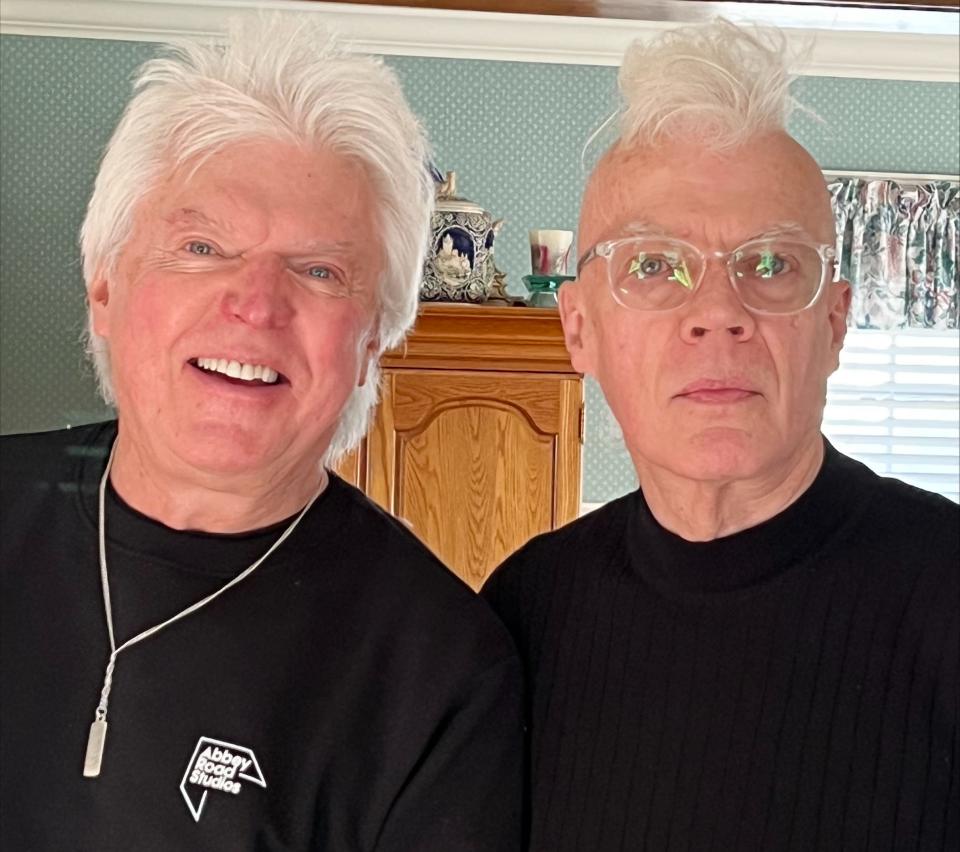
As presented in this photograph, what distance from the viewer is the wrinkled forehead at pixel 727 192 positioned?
1312 millimetres

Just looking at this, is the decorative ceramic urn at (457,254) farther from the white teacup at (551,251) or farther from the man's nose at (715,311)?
the man's nose at (715,311)

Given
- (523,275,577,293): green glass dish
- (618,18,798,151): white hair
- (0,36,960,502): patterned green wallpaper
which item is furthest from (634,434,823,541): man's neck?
(0,36,960,502): patterned green wallpaper

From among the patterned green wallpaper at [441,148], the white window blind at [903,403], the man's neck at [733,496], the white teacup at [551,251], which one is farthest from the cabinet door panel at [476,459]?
the white window blind at [903,403]

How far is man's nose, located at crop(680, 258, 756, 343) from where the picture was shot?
129 cm

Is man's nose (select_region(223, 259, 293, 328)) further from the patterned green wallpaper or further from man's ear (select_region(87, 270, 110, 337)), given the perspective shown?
the patterned green wallpaper

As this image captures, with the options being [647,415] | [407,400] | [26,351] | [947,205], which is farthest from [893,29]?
[647,415]

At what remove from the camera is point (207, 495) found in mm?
1414

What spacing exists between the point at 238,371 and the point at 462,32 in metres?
3.15

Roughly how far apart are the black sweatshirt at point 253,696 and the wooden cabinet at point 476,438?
1.47m

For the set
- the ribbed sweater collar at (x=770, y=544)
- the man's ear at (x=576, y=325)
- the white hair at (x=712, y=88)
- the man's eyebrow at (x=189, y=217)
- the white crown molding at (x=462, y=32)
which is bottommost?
the ribbed sweater collar at (x=770, y=544)

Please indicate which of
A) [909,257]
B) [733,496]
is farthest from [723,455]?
[909,257]

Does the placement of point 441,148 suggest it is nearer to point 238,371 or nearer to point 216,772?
point 238,371

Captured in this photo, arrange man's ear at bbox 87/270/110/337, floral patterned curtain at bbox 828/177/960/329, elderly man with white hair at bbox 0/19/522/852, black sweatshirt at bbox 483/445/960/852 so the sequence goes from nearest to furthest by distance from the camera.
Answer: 1. black sweatshirt at bbox 483/445/960/852
2. elderly man with white hair at bbox 0/19/522/852
3. man's ear at bbox 87/270/110/337
4. floral patterned curtain at bbox 828/177/960/329

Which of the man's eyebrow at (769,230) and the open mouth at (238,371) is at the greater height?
the man's eyebrow at (769,230)
